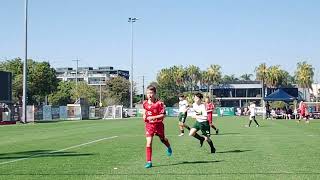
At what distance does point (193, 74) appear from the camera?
145m

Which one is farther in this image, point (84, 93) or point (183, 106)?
point (84, 93)

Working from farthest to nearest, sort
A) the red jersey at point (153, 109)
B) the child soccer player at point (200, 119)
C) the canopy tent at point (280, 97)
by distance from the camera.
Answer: the canopy tent at point (280, 97) < the child soccer player at point (200, 119) < the red jersey at point (153, 109)

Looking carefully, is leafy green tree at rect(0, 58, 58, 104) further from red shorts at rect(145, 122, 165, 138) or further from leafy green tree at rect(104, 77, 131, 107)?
red shorts at rect(145, 122, 165, 138)

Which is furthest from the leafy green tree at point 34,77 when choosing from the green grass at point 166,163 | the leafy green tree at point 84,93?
the green grass at point 166,163

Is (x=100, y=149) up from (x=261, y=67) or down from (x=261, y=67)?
down

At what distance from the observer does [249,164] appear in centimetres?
1248

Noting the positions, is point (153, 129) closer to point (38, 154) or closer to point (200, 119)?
point (200, 119)

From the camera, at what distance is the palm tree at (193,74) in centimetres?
14425

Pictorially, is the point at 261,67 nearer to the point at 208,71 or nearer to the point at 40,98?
the point at 208,71

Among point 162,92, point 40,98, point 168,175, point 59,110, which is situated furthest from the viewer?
point 162,92

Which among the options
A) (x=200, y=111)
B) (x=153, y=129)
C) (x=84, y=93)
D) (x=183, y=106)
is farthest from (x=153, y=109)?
(x=84, y=93)

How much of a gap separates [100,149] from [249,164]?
620 centimetres

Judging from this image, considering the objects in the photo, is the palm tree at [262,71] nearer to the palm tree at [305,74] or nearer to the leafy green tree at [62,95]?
the palm tree at [305,74]

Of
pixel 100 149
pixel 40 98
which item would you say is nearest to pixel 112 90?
pixel 40 98
